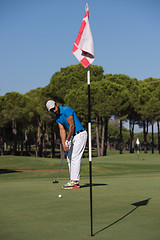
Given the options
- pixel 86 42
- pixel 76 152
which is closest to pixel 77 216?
pixel 86 42

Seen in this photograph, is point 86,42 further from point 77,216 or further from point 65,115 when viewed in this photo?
point 65,115

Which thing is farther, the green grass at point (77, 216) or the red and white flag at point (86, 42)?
the red and white flag at point (86, 42)

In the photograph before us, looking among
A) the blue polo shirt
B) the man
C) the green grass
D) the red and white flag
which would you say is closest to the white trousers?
the man

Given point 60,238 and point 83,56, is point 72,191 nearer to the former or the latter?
point 83,56

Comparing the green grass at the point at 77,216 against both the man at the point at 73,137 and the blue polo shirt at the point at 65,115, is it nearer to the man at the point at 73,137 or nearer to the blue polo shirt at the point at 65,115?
the man at the point at 73,137

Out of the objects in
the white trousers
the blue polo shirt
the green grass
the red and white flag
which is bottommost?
the green grass

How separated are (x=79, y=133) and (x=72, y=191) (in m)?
1.57

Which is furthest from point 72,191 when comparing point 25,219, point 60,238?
point 60,238

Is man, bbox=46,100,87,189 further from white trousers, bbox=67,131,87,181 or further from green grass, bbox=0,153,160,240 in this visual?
green grass, bbox=0,153,160,240

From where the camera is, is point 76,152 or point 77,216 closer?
point 77,216

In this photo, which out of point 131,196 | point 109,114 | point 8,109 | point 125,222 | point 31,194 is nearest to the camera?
point 125,222

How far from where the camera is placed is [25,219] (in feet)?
20.4

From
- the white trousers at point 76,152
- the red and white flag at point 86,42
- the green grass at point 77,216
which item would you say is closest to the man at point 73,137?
the white trousers at point 76,152

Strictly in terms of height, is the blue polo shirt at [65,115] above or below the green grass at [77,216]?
above
